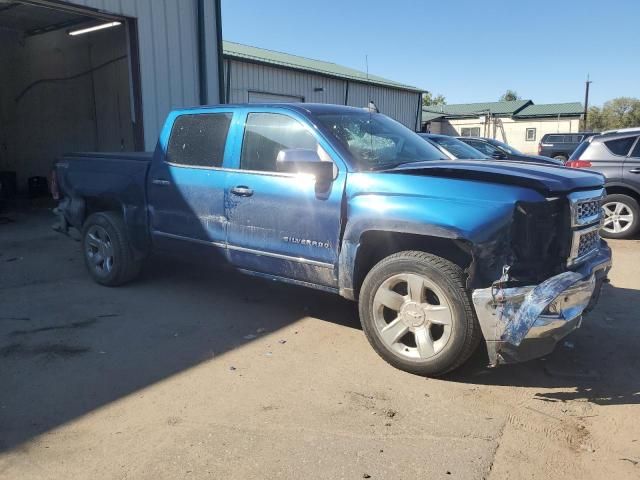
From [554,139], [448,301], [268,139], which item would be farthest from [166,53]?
[554,139]

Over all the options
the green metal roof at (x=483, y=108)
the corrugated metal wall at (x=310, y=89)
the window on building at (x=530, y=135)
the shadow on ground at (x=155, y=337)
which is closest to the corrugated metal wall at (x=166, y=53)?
the corrugated metal wall at (x=310, y=89)

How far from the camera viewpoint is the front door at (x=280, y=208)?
4277mm

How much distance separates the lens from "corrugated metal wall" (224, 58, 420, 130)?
16.0 meters

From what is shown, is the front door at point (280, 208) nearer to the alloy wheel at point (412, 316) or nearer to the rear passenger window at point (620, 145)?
the alloy wheel at point (412, 316)

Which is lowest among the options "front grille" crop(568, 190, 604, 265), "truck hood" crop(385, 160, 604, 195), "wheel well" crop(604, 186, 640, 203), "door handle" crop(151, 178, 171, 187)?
"wheel well" crop(604, 186, 640, 203)

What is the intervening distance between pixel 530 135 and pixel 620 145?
37148 millimetres

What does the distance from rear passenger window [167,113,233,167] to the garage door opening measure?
8969 mm

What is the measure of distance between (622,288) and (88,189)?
20.1 ft

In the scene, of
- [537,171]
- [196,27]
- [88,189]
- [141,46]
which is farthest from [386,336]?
[196,27]

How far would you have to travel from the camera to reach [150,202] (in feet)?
18.5

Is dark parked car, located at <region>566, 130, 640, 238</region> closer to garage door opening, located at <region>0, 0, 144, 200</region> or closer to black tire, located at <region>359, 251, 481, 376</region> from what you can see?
black tire, located at <region>359, 251, 481, 376</region>

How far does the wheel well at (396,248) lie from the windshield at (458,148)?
223 inches

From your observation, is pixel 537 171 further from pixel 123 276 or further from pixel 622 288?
pixel 123 276

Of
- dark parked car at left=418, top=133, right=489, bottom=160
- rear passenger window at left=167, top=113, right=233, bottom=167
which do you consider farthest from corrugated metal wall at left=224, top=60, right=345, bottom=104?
rear passenger window at left=167, top=113, right=233, bottom=167
